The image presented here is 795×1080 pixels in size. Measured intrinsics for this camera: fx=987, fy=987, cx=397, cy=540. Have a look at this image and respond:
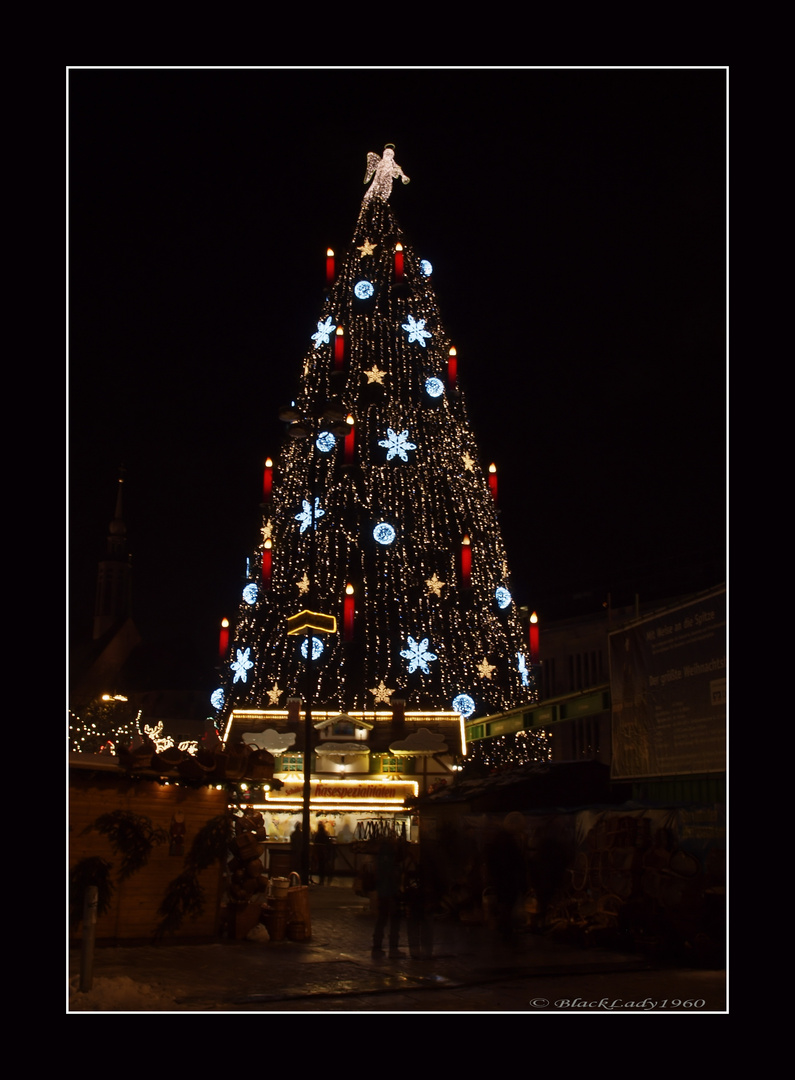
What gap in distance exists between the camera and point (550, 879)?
15.9m

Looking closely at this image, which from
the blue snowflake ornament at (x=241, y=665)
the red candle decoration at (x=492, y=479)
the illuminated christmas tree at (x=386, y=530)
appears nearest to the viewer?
the red candle decoration at (x=492, y=479)

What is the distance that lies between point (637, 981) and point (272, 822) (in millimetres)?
19848

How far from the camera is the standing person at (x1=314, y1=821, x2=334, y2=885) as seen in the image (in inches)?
1052

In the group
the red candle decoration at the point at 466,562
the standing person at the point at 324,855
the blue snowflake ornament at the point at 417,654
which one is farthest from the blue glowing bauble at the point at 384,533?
the standing person at the point at 324,855

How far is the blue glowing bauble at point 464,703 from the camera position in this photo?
2903 centimetres

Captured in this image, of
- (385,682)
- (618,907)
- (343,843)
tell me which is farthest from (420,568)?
(618,907)

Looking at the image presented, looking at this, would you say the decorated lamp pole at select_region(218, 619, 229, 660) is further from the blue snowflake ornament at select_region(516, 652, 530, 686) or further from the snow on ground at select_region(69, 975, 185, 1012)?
the snow on ground at select_region(69, 975, 185, 1012)

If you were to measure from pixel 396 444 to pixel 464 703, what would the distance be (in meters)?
7.86

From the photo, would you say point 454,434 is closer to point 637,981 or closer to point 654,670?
point 654,670

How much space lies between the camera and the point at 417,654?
28250 millimetres

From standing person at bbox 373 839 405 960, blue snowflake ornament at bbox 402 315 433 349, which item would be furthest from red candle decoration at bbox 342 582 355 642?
standing person at bbox 373 839 405 960

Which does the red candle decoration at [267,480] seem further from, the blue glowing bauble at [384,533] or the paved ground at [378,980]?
the paved ground at [378,980]

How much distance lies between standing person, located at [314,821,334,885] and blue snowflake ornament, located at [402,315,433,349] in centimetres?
1442

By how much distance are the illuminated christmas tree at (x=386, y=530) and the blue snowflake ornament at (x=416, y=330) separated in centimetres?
4
